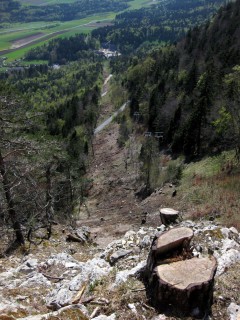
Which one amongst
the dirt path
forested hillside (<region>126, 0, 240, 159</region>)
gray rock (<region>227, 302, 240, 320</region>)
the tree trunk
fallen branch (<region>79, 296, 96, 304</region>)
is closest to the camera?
gray rock (<region>227, 302, 240, 320</region>)

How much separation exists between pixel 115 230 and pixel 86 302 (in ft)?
65.3

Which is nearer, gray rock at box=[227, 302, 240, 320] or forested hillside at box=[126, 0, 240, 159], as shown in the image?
gray rock at box=[227, 302, 240, 320]

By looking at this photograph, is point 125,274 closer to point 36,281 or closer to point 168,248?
point 168,248

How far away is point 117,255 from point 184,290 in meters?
5.70

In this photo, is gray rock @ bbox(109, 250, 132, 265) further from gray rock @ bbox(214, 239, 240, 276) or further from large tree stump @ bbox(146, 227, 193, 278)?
gray rock @ bbox(214, 239, 240, 276)

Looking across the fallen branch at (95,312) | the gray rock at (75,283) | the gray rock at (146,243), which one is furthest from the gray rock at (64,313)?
the gray rock at (146,243)

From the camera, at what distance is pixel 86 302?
1004cm

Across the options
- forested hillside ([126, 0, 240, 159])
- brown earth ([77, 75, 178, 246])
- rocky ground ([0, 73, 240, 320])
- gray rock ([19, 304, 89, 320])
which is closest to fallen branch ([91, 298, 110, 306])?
rocky ground ([0, 73, 240, 320])

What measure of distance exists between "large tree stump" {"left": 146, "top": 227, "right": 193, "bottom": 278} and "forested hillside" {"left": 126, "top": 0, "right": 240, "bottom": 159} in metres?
22.9

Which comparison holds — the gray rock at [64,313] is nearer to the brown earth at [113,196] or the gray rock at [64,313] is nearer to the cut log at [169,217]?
the cut log at [169,217]

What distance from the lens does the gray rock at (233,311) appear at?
8.77m

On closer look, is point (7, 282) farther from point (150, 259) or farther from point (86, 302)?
point (150, 259)

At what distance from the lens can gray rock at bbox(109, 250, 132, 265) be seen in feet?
45.5

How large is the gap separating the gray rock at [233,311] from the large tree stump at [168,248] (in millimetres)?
2041
